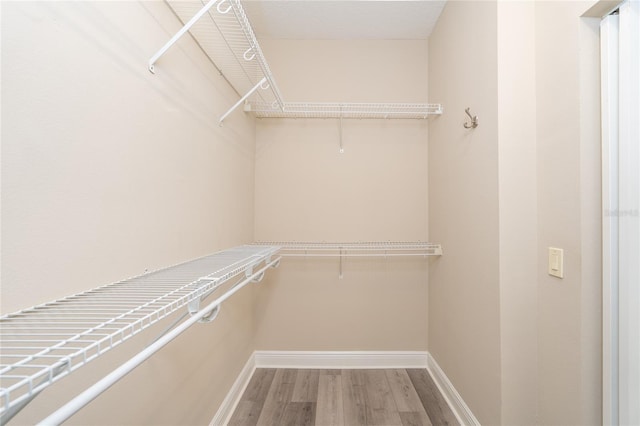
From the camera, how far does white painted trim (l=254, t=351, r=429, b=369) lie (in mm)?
2174

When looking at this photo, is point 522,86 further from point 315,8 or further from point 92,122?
point 92,122

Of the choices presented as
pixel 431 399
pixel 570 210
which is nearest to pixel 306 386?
pixel 431 399

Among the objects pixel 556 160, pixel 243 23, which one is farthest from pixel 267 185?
pixel 556 160

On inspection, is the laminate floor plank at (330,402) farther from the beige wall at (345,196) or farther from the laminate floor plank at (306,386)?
the beige wall at (345,196)

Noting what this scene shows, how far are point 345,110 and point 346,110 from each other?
0.04 feet

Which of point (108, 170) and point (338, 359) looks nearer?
point (108, 170)

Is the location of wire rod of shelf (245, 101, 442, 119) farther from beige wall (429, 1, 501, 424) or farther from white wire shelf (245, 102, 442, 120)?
beige wall (429, 1, 501, 424)

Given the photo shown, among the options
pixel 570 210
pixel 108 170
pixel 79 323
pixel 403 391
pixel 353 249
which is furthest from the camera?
pixel 353 249

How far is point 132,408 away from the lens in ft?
2.94

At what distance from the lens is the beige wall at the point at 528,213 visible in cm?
101

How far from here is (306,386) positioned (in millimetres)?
1947

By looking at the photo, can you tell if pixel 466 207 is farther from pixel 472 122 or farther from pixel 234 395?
pixel 234 395

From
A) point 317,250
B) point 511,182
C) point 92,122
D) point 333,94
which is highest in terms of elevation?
point 333,94

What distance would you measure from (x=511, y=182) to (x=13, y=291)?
1719 millimetres
